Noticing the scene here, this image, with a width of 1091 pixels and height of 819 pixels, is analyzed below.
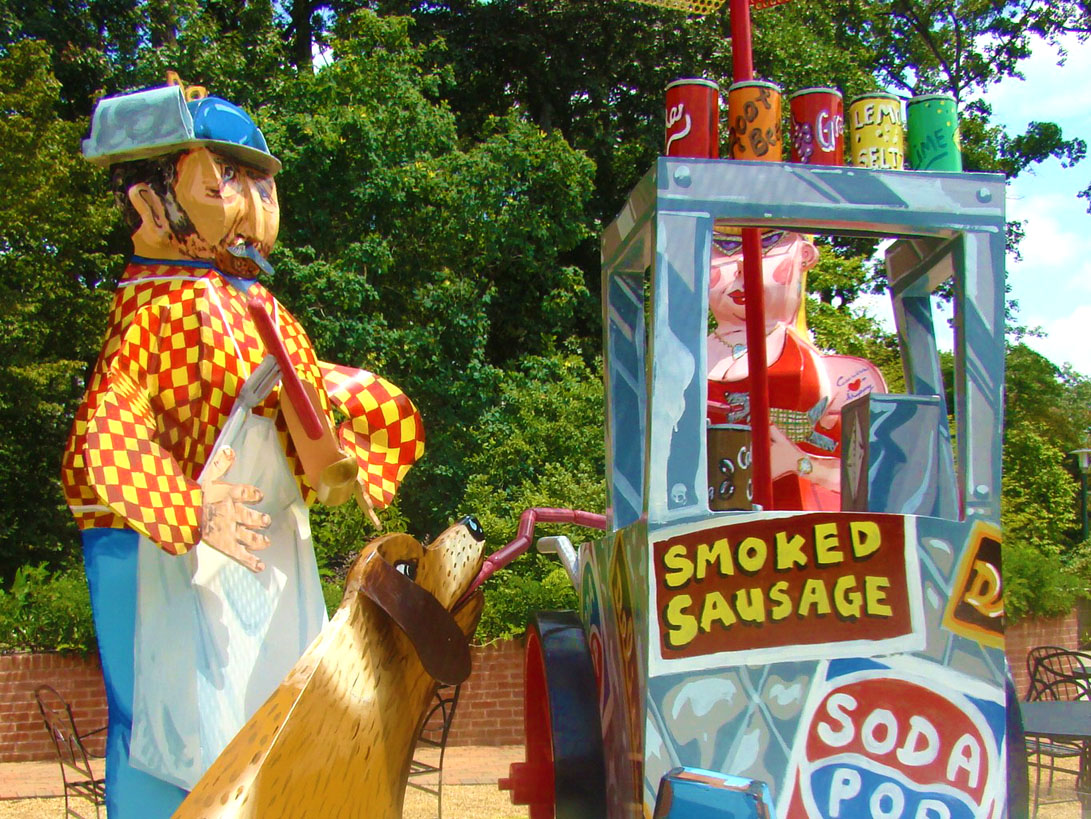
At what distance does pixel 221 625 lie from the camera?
326 cm

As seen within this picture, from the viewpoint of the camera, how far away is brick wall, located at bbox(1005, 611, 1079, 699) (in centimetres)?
975

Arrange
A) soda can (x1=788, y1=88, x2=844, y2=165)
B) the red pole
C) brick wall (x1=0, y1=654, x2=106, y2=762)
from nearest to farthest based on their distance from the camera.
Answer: soda can (x1=788, y1=88, x2=844, y2=165) → the red pole → brick wall (x1=0, y1=654, x2=106, y2=762)

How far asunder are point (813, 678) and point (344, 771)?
107 cm

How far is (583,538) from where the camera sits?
8773 millimetres

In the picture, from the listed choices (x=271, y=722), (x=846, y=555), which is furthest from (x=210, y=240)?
(x=846, y=555)

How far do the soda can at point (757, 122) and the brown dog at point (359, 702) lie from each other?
4.17 ft

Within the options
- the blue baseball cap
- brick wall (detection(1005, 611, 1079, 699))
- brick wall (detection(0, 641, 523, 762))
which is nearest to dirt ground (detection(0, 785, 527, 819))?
brick wall (detection(0, 641, 523, 762))

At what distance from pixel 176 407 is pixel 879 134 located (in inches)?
85.5

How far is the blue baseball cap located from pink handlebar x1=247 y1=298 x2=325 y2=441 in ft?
2.24

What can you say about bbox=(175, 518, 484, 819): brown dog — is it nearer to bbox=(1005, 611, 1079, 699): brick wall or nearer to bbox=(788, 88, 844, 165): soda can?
bbox=(788, 88, 844, 165): soda can

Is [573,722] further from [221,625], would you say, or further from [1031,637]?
[1031,637]

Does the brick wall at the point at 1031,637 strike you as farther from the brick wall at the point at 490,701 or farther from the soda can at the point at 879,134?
the soda can at the point at 879,134

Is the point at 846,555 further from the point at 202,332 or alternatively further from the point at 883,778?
the point at 202,332

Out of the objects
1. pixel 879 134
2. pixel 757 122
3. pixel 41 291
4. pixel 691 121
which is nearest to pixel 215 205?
pixel 691 121
